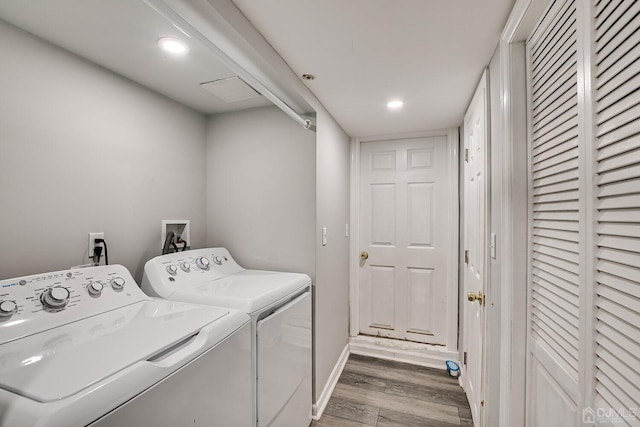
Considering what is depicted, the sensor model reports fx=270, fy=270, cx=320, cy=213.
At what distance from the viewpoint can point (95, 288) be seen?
1091mm

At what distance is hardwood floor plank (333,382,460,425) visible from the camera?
71.9 inches

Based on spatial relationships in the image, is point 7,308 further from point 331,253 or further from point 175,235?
point 331,253

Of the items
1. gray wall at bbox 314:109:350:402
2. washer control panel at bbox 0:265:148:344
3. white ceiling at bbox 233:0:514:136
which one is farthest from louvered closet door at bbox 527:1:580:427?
washer control panel at bbox 0:265:148:344

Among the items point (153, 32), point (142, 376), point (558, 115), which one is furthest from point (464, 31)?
point (142, 376)

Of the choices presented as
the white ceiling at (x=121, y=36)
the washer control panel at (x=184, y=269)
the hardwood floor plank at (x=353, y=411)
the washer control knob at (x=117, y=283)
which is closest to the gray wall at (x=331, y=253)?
the hardwood floor plank at (x=353, y=411)

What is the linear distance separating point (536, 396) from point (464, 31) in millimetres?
1490

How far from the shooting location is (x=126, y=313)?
104 centimetres

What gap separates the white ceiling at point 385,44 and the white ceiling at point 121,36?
1.26ft

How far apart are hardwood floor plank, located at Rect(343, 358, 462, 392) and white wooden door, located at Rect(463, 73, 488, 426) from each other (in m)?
0.18

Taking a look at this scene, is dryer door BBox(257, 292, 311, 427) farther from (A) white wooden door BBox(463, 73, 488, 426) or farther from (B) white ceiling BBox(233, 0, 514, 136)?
(B) white ceiling BBox(233, 0, 514, 136)

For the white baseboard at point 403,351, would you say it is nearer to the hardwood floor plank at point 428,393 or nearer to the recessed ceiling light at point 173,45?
the hardwood floor plank at point 428,393

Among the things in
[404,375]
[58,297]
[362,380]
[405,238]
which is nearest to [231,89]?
[58,297]

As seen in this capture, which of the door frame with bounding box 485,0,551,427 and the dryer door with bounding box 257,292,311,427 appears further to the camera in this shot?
the dryer door with bounding box 257,292,311,427

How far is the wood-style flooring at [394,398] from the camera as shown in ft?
5.85
